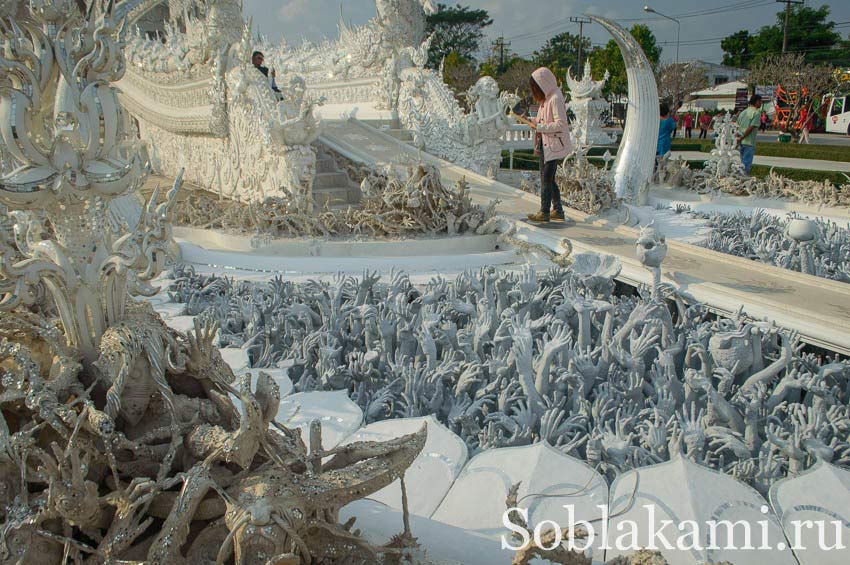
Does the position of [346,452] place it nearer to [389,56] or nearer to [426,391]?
[426,391]

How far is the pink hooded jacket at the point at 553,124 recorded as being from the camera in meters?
6.19

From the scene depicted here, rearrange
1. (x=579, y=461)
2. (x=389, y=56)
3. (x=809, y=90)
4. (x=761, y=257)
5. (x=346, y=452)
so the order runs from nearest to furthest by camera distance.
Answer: (x=346, y=452), (x=579, y=461), (x=761, y=257), (x=389, y=56), (x=809, y=90)

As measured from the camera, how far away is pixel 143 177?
1.99 meters

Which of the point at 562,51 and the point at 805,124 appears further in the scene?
the point at 562,51

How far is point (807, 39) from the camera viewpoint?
3888 centimetres

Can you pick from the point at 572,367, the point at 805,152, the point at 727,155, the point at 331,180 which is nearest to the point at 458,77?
the point at 805,152

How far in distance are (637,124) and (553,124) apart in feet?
10.8

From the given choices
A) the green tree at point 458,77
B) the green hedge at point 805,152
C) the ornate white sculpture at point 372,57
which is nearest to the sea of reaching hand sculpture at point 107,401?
the ornate white sculpture at point 372,57

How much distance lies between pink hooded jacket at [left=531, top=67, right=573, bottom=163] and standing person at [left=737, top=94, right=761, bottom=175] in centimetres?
482

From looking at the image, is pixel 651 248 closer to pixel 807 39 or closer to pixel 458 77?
pixel 458 77

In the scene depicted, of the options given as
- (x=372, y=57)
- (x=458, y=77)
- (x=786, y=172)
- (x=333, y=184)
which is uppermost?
(x=458, y=77)

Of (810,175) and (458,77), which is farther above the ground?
(458,77)

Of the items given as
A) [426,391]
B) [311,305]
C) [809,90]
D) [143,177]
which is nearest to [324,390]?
[426,391]

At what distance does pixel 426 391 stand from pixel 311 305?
1.49m
